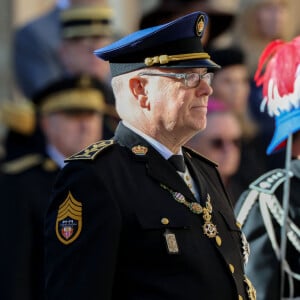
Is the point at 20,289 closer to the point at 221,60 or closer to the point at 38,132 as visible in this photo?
the point at 38,132

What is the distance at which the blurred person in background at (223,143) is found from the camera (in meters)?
8.01

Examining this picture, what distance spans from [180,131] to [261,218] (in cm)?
101

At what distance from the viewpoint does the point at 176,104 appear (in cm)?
482

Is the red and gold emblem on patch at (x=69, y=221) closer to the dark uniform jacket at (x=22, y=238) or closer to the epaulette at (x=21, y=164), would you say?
the dark uniform jacket at (x=22, y=238)

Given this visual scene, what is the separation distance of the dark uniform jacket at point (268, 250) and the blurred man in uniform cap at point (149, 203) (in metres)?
0.58

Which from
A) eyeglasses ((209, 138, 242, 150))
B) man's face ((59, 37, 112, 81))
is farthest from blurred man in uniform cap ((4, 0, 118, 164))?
eyeglasses ((209, 138, 242, 150))

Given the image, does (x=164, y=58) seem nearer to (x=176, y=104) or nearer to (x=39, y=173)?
(x=176, y=104)

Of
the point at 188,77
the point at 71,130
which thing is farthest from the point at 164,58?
the point at 71,130

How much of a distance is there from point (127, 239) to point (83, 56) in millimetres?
4545

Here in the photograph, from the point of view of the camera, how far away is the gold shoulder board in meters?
8.05

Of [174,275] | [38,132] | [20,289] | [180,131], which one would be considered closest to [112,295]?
[174,275]

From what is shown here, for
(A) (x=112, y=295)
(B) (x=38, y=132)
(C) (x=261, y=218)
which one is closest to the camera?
(A) (x=112, y=295)

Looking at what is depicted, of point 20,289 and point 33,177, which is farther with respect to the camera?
point 33,177

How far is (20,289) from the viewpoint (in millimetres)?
7414
